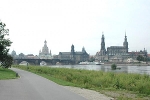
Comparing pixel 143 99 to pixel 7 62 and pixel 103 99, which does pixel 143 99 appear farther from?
pixel 7 62

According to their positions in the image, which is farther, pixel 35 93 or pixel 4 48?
pixel 4 48

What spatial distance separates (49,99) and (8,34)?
3693cm

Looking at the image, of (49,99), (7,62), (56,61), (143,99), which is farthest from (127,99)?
(56,61)

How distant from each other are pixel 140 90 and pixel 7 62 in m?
33.0

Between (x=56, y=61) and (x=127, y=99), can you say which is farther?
(x=56, y=61)

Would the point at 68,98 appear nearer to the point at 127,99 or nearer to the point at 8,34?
the point at 127,99

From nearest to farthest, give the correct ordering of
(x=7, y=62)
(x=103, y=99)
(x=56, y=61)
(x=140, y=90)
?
(x=103, y=99) < (x=140, y=90) < (x=7, y=62) < (x=56, y=61)

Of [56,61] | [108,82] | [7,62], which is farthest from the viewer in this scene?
[56,61]

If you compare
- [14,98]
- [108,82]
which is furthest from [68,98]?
[108,82]

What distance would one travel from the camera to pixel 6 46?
44.2 metres

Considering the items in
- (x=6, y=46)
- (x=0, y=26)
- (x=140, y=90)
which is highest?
(x=0, y=26)

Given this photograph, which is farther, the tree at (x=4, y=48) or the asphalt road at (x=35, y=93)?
the tree at (x=4, y=48)

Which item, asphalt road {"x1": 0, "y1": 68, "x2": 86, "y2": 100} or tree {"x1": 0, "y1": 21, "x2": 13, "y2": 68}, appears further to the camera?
tree {"x1": 0, "y1": 21, "x2": 13, "y2": 68}

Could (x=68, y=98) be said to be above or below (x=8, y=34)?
below
